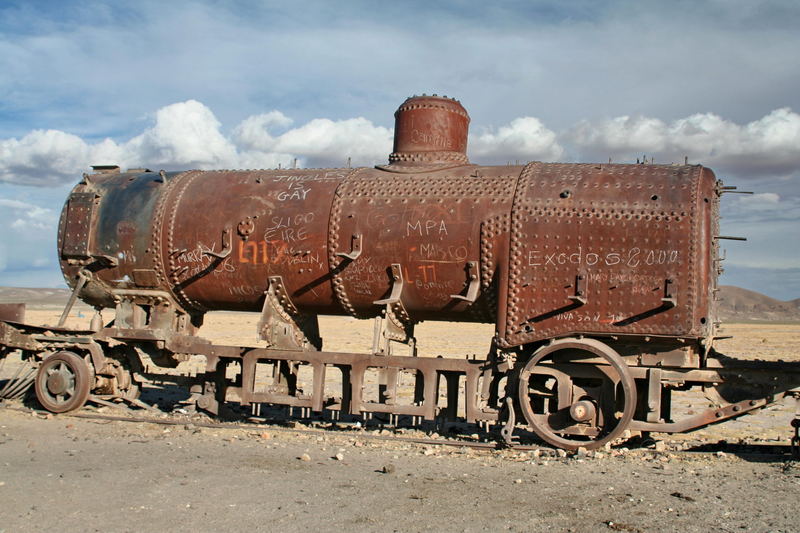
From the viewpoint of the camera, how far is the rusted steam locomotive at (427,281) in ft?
27.1

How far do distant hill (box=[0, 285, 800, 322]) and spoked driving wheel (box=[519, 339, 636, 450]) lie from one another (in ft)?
381

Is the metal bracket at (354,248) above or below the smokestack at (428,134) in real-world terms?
below

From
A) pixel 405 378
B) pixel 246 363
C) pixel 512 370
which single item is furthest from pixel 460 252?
pixel 405 378

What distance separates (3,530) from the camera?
5359mm

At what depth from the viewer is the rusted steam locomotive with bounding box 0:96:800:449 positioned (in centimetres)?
827

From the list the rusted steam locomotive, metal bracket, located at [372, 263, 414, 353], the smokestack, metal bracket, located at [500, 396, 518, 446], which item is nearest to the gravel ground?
metal bracket, located at [500, 396, 518, 446]

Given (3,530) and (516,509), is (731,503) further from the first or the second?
(3,530)

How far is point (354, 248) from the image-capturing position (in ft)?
30.5

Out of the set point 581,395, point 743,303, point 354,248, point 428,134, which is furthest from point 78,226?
point 743,303

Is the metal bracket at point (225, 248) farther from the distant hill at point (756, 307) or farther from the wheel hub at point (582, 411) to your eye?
the distant hill at point (756, 307)

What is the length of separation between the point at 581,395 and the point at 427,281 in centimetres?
222

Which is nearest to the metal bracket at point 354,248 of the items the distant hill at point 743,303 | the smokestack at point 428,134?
the smokestack at point 428,134

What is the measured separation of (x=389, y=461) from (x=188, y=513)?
259 cm

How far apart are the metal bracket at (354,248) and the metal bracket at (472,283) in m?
1.32
